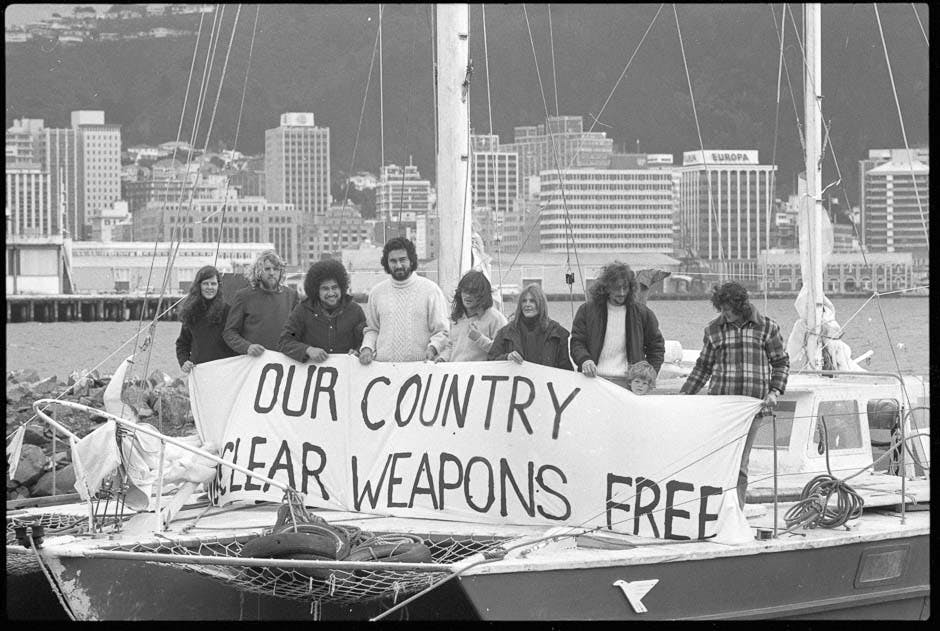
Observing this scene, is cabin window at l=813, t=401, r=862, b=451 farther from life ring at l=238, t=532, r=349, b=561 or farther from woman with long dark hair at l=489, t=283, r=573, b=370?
life ring at l=238, t=532, r=349, b=561

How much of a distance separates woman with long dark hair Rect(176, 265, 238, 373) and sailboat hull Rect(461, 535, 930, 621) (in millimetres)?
3279

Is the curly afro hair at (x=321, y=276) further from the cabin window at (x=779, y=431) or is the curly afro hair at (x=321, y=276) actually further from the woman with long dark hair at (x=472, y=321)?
the cabin window at (x=779, y=431)

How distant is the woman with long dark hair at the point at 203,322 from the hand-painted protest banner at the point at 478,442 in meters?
0.20

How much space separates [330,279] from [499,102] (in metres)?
153

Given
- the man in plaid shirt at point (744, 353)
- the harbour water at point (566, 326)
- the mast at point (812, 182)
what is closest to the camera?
the man in plaid shirt at point (744, 353)

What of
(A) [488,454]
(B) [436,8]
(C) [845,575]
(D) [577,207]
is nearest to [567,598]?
(A) [488,454]

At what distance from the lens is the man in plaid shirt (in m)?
9.91

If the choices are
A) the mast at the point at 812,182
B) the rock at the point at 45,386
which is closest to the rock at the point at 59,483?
the mast at the point at 812,182

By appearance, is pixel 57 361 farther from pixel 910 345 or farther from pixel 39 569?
pixel 39 569

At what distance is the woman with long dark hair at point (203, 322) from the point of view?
1133 centimetres

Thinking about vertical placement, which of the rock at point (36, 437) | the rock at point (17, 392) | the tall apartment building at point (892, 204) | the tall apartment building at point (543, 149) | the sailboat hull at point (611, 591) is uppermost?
the tall apartment building at point (543, 149)

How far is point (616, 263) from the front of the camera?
10.6 meters

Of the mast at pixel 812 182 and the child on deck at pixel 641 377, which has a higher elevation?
the mast at pixel 812 182

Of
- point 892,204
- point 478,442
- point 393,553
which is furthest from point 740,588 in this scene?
point 892,204
